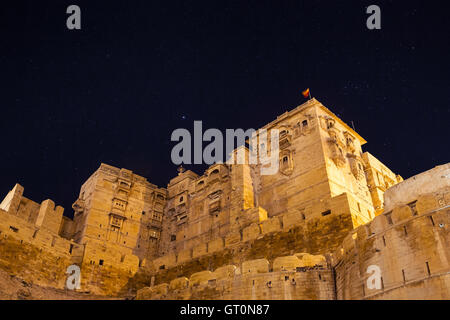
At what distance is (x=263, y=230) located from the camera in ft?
102

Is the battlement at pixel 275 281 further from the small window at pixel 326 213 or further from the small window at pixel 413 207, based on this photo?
the small window at pixel 326 213

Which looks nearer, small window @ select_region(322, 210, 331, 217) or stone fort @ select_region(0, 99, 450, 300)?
stone fort @ select_region(0, 99, 450, 300)

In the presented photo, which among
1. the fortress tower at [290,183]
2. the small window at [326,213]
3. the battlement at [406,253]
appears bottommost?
the battlement at [406,253]

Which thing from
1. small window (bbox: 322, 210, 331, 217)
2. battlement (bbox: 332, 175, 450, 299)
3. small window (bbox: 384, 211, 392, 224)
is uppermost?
small window (bbox: 322, 210, 331, 217)

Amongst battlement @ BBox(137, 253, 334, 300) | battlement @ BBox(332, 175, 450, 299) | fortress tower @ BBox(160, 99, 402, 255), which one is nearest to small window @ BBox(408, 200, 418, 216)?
battlement @ BBox(332, 175, 450, 299)

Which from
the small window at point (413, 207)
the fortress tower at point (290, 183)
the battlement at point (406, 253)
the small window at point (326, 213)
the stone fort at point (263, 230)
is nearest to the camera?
the battlement at point (406, 253)

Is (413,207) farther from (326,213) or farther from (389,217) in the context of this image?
(326,213)

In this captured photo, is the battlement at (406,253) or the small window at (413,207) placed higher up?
the small window at (413,207)

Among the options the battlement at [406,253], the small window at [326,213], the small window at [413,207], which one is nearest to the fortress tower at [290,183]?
the small window at [326,213]

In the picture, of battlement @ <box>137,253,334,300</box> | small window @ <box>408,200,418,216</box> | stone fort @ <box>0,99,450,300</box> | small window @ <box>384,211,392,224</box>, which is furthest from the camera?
battlement @ <box>137,253,334,300</box>

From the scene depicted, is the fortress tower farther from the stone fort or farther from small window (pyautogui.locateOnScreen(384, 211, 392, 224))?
small window (pyautogui.locateOnScreen(384, 211, 392, 224))

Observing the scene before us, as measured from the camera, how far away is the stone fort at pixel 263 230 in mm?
17775

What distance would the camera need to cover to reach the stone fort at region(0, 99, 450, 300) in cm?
1778

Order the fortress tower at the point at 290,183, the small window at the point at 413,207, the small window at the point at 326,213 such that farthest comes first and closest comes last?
the fortress tower at the point at 290,183
the small window at the point at 326,213
the small window at the point at 413,207
